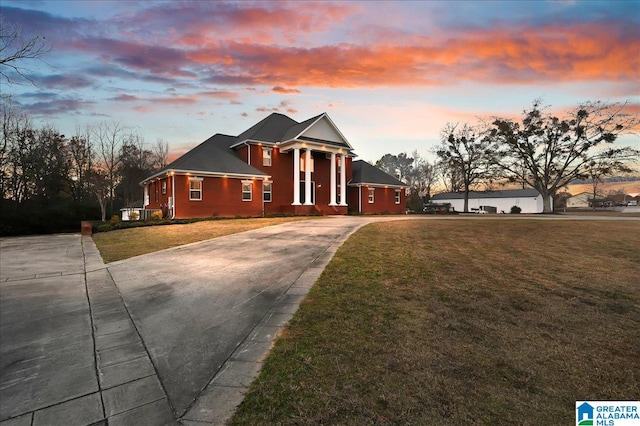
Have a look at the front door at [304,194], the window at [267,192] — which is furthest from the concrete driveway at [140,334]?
the front door at [304,194]

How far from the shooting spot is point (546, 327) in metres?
3.99

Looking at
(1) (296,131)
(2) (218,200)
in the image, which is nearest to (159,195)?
(2) (218,200)

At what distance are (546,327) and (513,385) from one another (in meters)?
1.77

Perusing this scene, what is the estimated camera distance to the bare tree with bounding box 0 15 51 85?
34.0ft

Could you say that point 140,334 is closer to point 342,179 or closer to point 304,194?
point 304,194

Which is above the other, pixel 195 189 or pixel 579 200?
pixel 195 189

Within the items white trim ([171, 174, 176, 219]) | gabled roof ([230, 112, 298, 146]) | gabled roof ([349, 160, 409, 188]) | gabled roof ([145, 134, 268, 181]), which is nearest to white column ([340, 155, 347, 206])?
gabled roof ([349, 160, 409, 188])

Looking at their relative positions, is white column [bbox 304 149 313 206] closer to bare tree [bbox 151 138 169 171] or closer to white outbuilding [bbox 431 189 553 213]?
bare tree [bbox 151 138 169 171]

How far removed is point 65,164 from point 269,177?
95.5 feet

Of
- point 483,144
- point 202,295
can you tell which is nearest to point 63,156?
point 202,295

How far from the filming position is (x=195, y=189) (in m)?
23.9

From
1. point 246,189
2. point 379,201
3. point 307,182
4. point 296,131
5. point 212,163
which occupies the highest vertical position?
point 296,131

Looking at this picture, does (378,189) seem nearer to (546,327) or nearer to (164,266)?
(164,266)

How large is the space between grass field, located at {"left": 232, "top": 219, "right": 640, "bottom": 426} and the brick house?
20.0m
